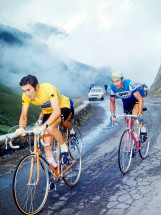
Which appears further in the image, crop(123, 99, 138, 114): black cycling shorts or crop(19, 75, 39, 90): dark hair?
crop(123, 99, 138, 114): black cycling shorts

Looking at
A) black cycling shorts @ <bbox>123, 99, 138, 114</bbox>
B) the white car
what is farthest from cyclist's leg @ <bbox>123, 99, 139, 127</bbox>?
the white car

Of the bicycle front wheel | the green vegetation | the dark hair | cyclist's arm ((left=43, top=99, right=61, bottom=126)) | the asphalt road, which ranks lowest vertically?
the asphalt road

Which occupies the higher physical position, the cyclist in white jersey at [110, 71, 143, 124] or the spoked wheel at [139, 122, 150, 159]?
the cyclist in white jersey at [110, 71, 143, 124]

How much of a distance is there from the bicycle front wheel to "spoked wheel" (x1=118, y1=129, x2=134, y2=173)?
1710mm

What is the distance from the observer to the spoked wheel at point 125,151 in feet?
14.3

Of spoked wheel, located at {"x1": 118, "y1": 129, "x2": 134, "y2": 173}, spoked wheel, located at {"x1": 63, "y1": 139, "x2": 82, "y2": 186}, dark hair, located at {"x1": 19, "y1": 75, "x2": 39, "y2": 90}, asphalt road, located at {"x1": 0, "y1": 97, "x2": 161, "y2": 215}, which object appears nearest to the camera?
asphalt road, located at {"x1": 0, "y1": 97, "x2": 161, "y2": 215}

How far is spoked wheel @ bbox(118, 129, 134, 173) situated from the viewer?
436cm

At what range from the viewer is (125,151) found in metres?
4.58

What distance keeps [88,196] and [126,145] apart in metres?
1.56

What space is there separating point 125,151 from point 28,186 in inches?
87.9

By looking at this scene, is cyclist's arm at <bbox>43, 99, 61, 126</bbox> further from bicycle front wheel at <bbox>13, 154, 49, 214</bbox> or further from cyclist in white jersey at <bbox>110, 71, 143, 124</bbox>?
cyclist in white jersey at <bbox>110, 71, 143, 124</bbox>

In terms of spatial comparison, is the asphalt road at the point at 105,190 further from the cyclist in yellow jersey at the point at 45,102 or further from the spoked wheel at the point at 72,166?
the cyclist in yellow jersey at the point at 45,102

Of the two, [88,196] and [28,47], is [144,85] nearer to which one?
[88,196]

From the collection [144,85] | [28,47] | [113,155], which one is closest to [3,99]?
[113,155]
